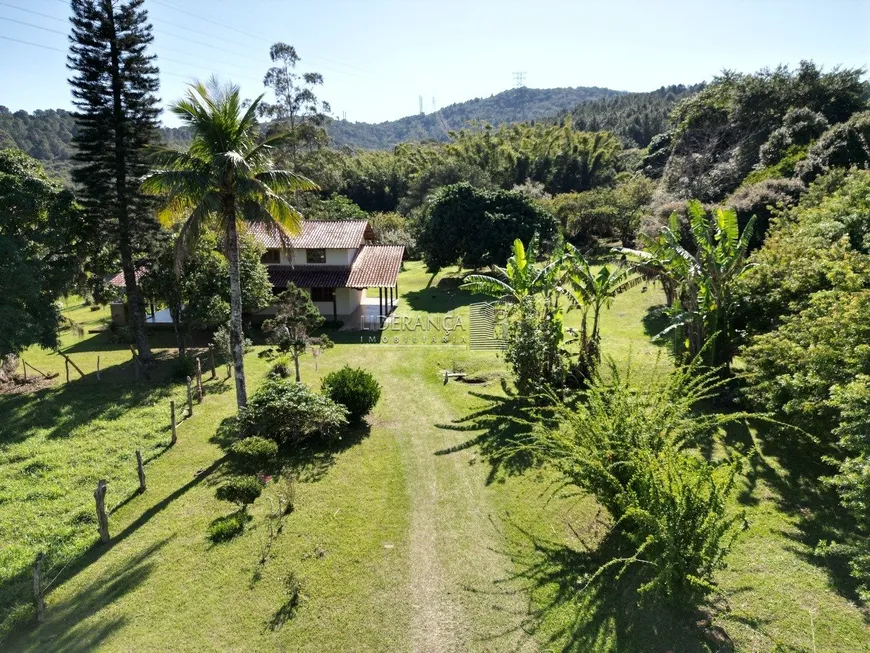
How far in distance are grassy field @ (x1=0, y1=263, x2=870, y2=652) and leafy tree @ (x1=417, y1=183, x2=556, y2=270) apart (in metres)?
23.2

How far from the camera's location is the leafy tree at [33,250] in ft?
57.7

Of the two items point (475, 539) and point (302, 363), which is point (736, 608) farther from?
point (302, 363)

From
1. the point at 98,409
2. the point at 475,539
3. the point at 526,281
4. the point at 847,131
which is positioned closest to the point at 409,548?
the point at 475,539

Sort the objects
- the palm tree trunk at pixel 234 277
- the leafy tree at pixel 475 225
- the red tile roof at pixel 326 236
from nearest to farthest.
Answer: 1. the palm tree trunk at pixel 234 277
2. the red tile roof at pixel 326 236
3. the leafy tree at pixel 475 225

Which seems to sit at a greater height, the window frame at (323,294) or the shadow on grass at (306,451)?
the window frame at (323,294)

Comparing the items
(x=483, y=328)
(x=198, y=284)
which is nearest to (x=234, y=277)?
(x=198, y=284)

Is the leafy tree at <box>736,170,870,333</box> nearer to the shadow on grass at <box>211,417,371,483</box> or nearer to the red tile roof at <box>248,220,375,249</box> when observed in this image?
the shadow on grass at <box>211,417,371,483</box>

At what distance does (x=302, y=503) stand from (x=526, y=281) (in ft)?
32.2

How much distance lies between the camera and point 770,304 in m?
15.0

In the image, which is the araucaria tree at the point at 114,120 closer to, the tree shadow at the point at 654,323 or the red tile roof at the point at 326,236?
the red tile roof at the point at 326,236

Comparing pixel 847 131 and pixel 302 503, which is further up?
pixel 847 131

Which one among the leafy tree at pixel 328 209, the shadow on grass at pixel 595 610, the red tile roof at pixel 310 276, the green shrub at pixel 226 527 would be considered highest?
the leafy tree at pixel 328 209

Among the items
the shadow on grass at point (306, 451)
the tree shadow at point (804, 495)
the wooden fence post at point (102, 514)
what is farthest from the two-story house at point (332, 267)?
the tree shadow at point (804, 495)

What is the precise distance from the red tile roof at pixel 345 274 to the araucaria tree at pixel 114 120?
8.38 metres
